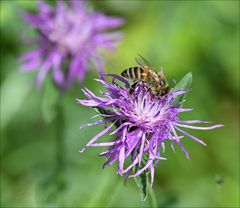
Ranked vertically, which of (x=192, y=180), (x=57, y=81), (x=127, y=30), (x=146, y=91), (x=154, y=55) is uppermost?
(x=127, y=30)

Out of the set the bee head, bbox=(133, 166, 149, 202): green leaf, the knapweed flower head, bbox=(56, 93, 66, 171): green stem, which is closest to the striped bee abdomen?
the bee head

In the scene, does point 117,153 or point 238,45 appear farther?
point 238,45

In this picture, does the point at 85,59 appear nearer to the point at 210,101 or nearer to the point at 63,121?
the point at 63,121

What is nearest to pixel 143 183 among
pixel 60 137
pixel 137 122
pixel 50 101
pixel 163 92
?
pixel 137 122

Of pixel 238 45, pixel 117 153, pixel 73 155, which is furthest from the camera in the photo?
pixel 238 45

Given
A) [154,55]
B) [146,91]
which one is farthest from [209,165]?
[146,91]

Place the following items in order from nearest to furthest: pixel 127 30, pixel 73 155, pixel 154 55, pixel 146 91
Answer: pixel 146 91
pixel 73 155
pixel 154 55
pixel 127 30
